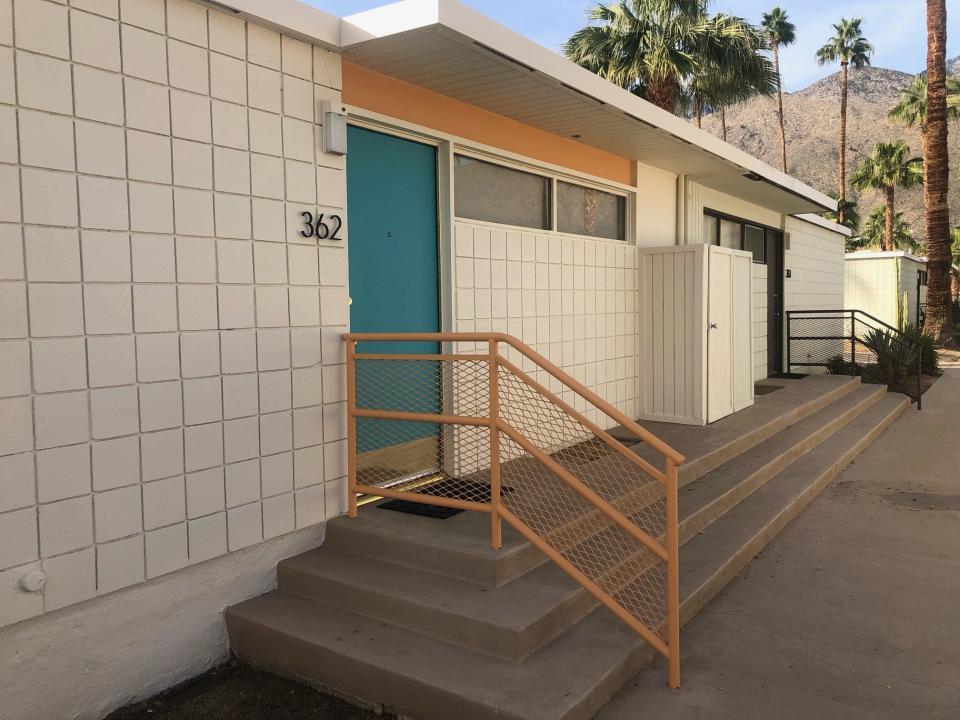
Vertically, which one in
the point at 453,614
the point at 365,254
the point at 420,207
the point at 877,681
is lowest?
the point at 877,681

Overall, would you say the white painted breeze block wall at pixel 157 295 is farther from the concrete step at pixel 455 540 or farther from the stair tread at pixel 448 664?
the stair tread at pixel 448 664

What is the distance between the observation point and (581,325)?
6.29 metres

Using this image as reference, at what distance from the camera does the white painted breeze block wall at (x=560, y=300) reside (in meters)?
5.12

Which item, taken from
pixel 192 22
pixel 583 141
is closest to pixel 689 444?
pixel 583 141

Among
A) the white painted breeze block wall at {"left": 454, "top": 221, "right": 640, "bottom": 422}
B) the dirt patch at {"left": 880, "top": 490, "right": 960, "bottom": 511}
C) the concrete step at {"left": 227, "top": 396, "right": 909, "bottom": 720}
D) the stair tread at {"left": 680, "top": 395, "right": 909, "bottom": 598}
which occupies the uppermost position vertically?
the white painted breeze block wall at {"left": 454, "top": 221, "right": 640, "bottom": 422}

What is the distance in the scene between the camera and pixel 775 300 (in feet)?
36.4

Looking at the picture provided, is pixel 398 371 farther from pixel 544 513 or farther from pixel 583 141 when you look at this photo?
pixel 583 141

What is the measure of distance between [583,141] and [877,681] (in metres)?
4.52

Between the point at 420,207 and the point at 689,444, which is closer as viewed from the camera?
the point at 420,207

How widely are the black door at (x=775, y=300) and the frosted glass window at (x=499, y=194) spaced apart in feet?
20.5

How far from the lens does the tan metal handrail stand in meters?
3.11

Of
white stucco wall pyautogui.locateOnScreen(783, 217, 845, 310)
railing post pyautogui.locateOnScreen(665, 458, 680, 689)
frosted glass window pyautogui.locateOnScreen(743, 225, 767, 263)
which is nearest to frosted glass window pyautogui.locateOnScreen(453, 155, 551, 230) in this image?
railing post pyautogui.locateOnScreen(665, 458, 680, 689)

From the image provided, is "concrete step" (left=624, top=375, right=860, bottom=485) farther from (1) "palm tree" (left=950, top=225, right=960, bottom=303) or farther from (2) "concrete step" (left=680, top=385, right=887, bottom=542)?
(1) "palm tree" (left=950, top=225, right=960, bottom=303)

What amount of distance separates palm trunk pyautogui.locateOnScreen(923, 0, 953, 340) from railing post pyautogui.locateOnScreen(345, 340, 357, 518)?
49.6 feet
